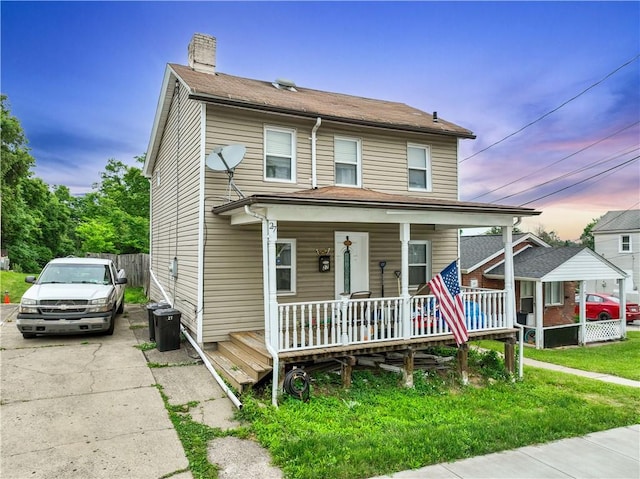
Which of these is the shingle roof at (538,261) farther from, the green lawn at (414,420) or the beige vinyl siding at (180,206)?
the beige vinyl siding at (180,206)

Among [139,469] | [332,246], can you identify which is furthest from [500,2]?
[139,469]

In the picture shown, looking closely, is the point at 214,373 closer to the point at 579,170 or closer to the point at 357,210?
the point at 357,210

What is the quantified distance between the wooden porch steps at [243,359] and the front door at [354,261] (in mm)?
2515

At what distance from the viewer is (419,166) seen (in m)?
10.9

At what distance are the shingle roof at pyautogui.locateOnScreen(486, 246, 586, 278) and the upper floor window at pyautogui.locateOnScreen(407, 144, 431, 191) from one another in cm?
782

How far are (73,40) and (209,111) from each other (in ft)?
30.6

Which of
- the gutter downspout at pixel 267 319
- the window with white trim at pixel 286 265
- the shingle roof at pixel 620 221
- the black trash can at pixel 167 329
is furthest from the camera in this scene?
the shingle roof at pixel 620 221

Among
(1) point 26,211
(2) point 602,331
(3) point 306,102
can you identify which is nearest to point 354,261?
(3) point 306,102

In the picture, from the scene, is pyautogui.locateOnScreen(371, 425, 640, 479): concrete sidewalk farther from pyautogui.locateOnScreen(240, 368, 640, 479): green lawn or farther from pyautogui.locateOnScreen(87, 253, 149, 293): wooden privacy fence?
pyautogui.locateOnScreen(87, 253, 149, 293): wooden privacy fence

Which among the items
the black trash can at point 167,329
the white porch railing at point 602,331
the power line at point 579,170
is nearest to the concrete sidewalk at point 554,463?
the black trash can at point 167,329

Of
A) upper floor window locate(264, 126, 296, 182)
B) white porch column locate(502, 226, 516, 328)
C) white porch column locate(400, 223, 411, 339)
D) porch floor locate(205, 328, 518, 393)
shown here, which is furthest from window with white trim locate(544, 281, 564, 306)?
upper floor window locate(264, 126, 296, 182)

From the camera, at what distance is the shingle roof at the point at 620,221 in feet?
99.1

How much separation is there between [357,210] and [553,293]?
15.5 metres

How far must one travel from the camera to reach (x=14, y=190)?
2652 cm
